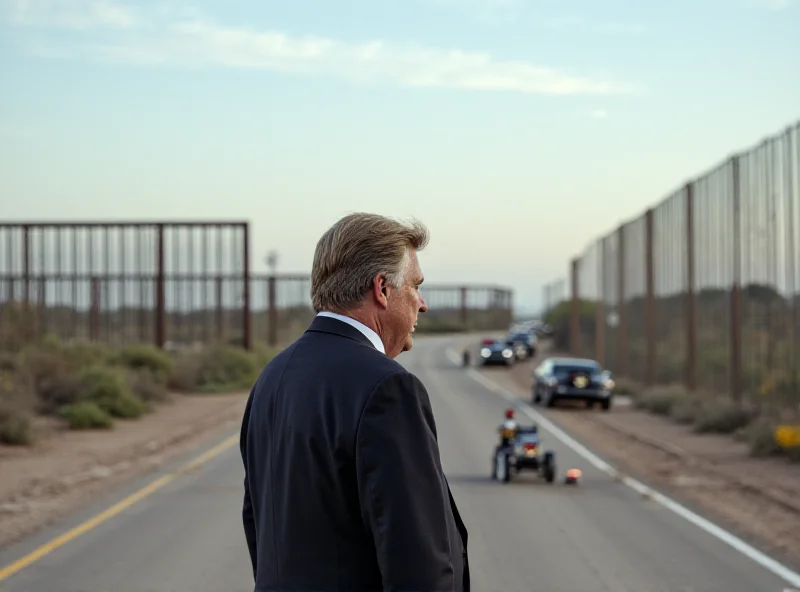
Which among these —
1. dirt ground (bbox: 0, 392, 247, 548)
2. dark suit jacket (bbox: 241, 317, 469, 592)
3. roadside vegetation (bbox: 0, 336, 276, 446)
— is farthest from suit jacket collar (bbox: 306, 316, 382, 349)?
roadside vegetation (bbox: 0, 336, 276, 446)

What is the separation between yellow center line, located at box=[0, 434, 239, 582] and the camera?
11.8 m

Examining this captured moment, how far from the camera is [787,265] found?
28359 millimetres

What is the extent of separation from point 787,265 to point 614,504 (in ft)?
43.4

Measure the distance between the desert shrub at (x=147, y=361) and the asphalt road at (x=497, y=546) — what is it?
972 inches

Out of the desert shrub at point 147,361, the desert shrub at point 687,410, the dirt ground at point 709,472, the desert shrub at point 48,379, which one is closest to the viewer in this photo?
the dirt ground at point 709,472

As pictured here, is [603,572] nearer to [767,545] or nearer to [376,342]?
[767,545]

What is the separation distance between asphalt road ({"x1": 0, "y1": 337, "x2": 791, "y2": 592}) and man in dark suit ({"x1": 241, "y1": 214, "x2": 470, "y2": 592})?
23.7 feet

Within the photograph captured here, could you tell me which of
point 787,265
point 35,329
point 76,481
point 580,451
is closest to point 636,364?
point 35,329

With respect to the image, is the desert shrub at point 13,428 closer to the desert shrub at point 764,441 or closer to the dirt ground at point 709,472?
the dirt ground at point 709,472

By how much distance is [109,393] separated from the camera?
1314 inches

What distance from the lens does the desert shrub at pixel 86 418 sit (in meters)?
29.5

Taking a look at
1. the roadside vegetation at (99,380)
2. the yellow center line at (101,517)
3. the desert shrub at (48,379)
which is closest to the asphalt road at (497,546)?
the yellow center line at (101,517)

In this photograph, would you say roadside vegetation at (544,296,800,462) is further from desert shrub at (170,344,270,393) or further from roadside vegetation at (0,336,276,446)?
desert shrub at (170,344,270,393)

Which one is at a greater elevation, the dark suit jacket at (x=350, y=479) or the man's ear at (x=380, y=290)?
the man's ear at (x=380, y=290)
